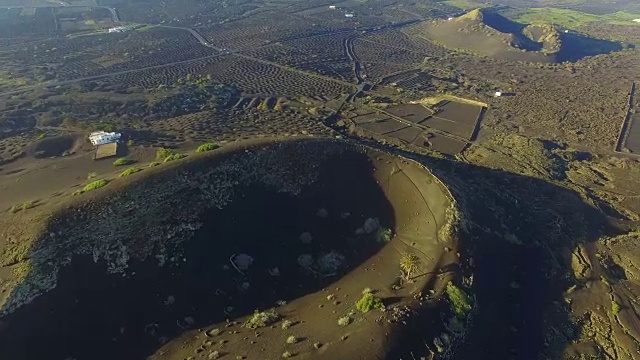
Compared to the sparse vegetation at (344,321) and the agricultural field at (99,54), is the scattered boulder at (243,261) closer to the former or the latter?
the sparse vegetation at (344,321)

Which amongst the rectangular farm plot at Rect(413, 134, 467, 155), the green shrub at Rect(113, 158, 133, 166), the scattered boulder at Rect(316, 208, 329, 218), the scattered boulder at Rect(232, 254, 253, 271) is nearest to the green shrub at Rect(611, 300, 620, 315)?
the scattered boulder at Rect(316, 208, 329, 218)

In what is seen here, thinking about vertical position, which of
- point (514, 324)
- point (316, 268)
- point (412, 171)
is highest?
point (412, 171)

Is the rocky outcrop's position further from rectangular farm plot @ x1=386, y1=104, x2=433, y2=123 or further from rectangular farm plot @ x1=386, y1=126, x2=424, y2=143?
rectangular farm plot @ x1=386, y1=104, x2=433, y2=123

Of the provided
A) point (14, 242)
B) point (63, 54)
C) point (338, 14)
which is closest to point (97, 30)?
point (63, 54)

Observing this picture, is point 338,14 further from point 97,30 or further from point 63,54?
point 63,54

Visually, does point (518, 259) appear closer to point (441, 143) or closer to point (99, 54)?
point (441, 143)

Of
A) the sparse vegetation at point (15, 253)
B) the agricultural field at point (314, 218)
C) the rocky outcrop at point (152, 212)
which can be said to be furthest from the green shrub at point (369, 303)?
the sparse vegetation at point (15, 253)
